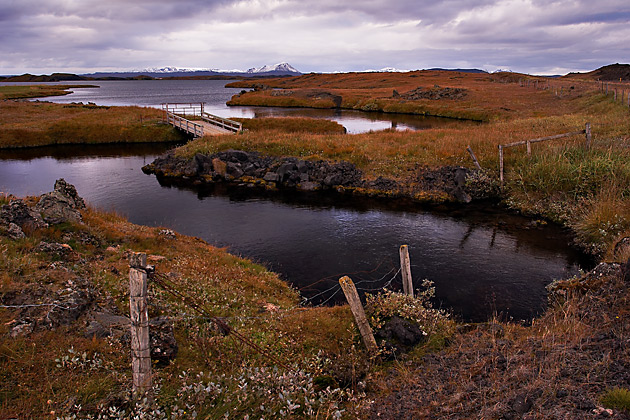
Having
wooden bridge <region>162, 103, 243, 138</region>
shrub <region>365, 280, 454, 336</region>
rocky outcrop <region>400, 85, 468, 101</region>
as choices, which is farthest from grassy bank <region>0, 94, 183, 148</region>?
rocky outcrop <region>400, 85, 468, 101</region>

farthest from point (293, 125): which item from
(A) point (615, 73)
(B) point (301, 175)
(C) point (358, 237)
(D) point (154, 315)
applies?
(A) point (615, 73)

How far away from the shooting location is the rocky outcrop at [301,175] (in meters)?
26.4

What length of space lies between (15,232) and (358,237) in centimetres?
1380

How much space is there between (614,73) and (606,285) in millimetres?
148321

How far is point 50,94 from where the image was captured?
121438mm

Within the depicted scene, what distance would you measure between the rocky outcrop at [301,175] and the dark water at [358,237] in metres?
1.79

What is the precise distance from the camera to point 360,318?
912 cm

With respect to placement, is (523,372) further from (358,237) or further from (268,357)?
(358,237)

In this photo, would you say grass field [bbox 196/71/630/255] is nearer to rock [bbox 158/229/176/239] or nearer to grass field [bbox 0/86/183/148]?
grass field [bbox 0/86/183/148]

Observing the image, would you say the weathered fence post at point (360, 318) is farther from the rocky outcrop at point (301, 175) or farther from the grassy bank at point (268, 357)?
the rocky outcrop at point (301, 175)

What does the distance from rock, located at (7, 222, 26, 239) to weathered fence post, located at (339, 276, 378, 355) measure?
963 cm

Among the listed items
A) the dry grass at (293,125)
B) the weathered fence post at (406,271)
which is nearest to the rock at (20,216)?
the weathered fence post at (406,271)

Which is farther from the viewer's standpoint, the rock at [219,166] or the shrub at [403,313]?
the rock at [219,166]

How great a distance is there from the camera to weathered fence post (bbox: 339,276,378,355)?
8.91 m
